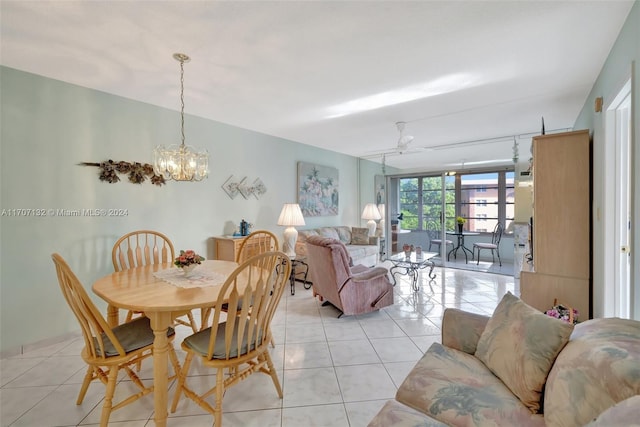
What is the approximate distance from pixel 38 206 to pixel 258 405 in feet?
8.69

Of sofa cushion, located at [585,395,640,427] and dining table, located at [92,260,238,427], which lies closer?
sofa cushion, located at [585,395,640,427]

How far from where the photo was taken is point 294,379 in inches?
82.4

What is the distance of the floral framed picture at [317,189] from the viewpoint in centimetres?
531

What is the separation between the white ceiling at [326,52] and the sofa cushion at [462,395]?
208 centimetres

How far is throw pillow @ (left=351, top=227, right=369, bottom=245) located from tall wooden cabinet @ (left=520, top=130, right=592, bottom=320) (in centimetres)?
345

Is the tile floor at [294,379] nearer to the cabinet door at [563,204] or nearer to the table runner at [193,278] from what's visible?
the table runner at [193,278]

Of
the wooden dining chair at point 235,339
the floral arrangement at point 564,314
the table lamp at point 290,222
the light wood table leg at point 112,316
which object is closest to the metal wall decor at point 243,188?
the table lamp at point 290,222

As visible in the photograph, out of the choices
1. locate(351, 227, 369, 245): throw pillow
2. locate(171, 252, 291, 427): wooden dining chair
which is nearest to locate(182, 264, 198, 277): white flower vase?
locate(171, 252, 291, 427): wooden dining chair

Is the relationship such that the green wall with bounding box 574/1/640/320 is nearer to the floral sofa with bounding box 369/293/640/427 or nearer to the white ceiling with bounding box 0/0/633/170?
the white ceiling with bounding box 0/0/633/170

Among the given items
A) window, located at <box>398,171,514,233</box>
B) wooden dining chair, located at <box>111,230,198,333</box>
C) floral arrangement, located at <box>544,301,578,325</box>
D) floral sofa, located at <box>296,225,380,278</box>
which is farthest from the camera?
window, located at <box>398,171,514,233</box>

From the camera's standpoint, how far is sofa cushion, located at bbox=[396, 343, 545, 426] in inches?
45.8

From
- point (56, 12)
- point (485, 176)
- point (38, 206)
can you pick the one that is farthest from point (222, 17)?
point (485, 176)

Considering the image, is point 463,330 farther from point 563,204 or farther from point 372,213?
point 372,213

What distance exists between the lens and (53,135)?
2633 millimetres
